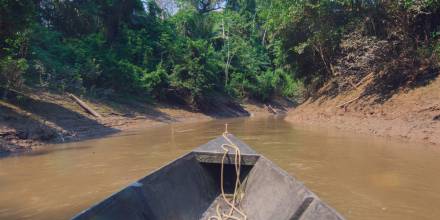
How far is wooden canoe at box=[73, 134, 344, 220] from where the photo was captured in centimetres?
350

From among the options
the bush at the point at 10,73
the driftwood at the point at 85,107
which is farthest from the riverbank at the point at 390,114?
the bush at the point at 10,73

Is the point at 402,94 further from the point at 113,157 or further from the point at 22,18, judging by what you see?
the point at 22,18

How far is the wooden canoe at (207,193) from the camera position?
3.50 m

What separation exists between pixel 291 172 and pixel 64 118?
968 cm

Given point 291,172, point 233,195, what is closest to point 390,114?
point 291,172

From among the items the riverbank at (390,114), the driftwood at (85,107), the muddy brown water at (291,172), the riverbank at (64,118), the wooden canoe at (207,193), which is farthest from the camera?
the driftwood at (85,107)

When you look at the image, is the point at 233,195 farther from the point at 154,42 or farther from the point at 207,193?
the point at 154,42

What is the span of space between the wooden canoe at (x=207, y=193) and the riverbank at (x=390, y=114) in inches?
277

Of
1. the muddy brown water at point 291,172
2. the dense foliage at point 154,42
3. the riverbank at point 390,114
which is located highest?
the dense foliage at point 154,42

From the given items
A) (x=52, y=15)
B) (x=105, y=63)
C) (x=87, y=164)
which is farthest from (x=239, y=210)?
(x=52, y=15)

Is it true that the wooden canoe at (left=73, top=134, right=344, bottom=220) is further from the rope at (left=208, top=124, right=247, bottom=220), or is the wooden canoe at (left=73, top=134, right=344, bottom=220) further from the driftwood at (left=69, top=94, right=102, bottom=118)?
the driftwood at (left=69, top=94, right=102, bottom=118)

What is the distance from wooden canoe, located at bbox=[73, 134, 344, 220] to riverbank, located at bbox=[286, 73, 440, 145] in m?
7.03

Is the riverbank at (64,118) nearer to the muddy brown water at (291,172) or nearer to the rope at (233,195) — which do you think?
the muddy brown water at (291,172)

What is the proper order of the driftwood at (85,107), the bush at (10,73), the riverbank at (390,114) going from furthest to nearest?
the driftwood at (85,107), the bush at (10,73), the riverbank at (390,114)
